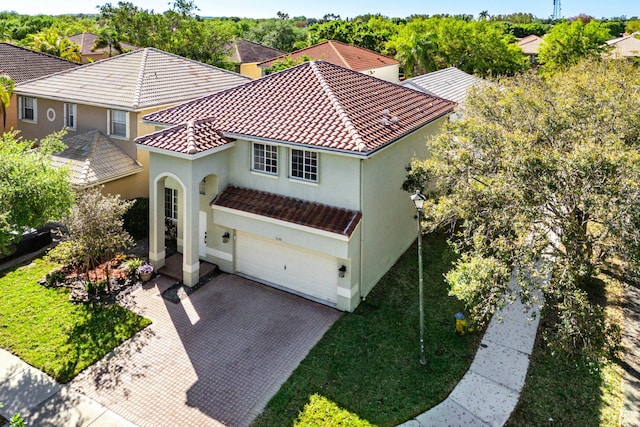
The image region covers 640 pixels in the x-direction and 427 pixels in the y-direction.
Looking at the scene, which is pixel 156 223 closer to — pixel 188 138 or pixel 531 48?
pixel 188 138

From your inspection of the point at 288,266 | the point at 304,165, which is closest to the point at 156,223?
the point at 288,266

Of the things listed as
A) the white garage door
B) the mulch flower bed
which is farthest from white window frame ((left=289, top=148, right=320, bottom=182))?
the mulch flower bed

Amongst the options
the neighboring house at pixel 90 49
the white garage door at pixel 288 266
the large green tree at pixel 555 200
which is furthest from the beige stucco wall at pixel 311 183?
the neighboring house at pixel 90 49

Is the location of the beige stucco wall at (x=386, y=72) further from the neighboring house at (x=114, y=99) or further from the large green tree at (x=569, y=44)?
the neighboring house at (x=114, y=99)

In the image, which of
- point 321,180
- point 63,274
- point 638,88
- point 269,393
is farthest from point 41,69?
point 638,88

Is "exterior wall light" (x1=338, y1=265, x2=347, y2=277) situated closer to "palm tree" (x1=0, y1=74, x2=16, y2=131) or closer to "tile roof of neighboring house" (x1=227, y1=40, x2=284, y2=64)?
"palm tree" (x1=0, y1=74, x2=16, y2=131)

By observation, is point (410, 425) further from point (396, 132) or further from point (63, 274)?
point (63, 274)
